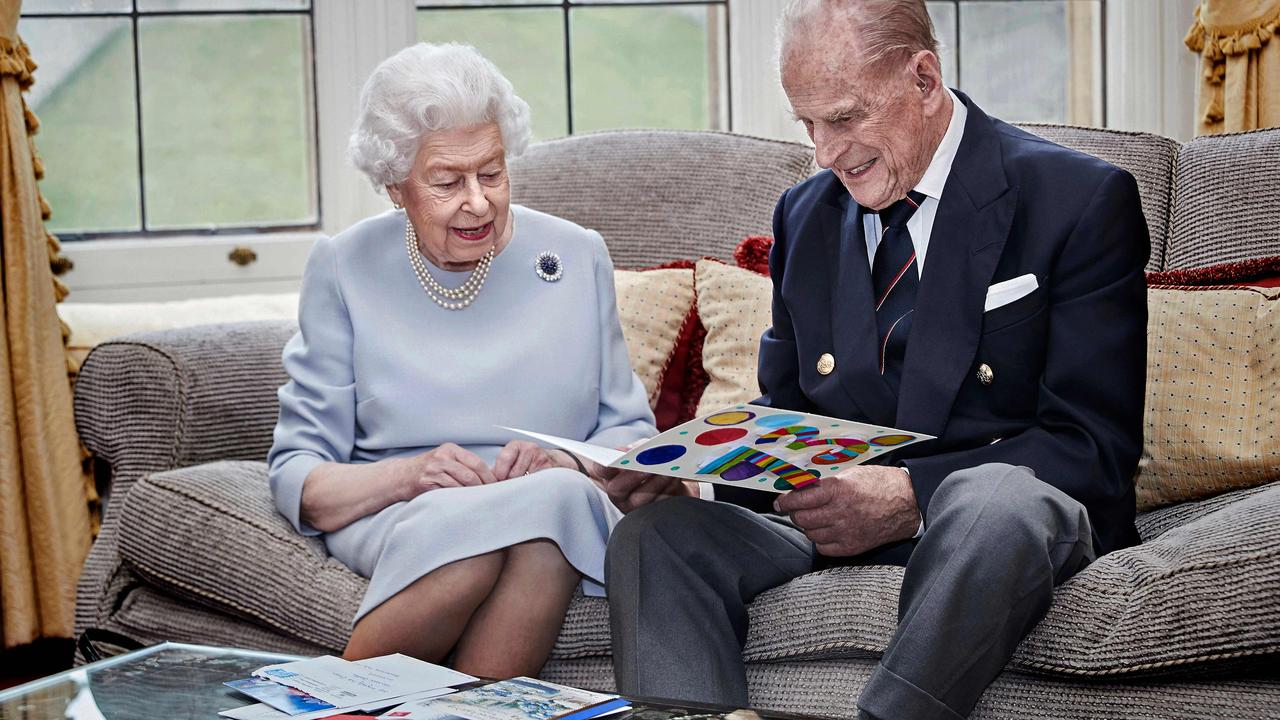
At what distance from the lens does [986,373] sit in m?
1.50

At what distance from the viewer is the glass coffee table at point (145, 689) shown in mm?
1240

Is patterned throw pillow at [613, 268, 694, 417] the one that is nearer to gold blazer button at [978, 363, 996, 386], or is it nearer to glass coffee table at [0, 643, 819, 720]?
gold blazer button at [978, 363, 996, 386]

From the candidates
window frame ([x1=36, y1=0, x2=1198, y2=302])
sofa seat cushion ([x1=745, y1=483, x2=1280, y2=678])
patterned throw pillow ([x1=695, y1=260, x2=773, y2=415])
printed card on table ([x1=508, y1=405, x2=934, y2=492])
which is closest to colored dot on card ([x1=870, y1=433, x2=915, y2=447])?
printed card on table ([x1=508, y1=405, x2=934, y2=492])

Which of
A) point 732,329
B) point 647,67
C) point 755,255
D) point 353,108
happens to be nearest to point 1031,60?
point 647,67

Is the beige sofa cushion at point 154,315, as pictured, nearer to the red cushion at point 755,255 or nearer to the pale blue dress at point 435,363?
the pale blue dress at point 435,363

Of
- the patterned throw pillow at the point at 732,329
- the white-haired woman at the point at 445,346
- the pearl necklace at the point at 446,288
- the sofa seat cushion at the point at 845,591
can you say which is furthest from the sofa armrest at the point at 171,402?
the patterned throw pillow at the point at 732,329

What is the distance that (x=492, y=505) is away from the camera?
1.59m

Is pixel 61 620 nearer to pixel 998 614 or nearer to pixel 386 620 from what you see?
pixel 386 620

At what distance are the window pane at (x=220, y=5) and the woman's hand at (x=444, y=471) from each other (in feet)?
6.14

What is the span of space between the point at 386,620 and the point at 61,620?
4.87 feet

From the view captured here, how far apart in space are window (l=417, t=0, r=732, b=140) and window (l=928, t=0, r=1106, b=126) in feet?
2.05

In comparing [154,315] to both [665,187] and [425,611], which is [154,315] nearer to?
[665,187]

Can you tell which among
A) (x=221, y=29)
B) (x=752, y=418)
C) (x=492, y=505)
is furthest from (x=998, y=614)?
(x=221, y=29)

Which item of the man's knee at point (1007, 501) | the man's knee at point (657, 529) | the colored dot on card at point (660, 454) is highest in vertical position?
the colored dot on card at point (660, 454)
